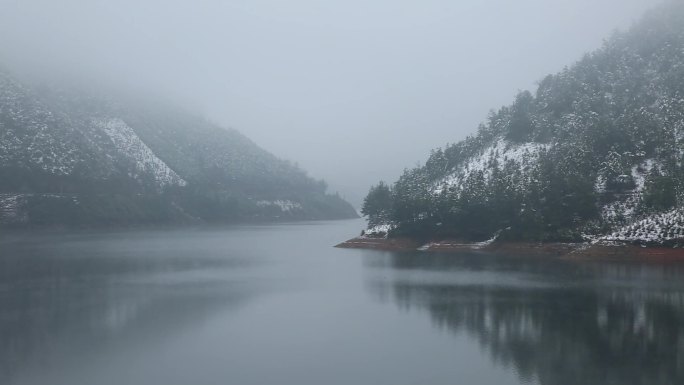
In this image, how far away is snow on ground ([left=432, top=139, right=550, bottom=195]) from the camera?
272 ft

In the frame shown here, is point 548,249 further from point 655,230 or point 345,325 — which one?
point 345,325

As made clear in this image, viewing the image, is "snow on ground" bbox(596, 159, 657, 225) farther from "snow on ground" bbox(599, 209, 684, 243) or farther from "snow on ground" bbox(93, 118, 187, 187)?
"snow on ground" bbox(93, 118, 187, 187)

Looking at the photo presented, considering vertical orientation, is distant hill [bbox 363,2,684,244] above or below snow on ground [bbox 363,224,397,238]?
above

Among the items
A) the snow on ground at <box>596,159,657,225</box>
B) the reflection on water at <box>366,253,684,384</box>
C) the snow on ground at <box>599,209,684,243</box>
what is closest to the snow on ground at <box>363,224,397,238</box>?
the snow on ground at <box>596,159,657,225</box>

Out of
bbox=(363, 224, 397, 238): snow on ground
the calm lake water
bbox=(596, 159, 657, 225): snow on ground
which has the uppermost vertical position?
bbox=(596, 159, 657, 225): snow on ground

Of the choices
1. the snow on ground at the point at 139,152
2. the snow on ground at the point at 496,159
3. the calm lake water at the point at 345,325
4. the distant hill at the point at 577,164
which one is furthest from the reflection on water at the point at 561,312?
the snow on ground at the point at 139,152

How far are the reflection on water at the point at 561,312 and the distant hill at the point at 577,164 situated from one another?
12.0 meters

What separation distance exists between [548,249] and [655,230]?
33.3 feet

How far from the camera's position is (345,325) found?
30.5 meters

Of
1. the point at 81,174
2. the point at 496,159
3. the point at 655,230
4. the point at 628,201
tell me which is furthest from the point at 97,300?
the point at 81,174

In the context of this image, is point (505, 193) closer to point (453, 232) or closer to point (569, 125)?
point (453, 232)

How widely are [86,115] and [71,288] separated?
164382 millimetres

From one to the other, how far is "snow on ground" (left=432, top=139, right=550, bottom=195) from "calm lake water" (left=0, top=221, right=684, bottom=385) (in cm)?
3144

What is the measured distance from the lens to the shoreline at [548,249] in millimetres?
57281
